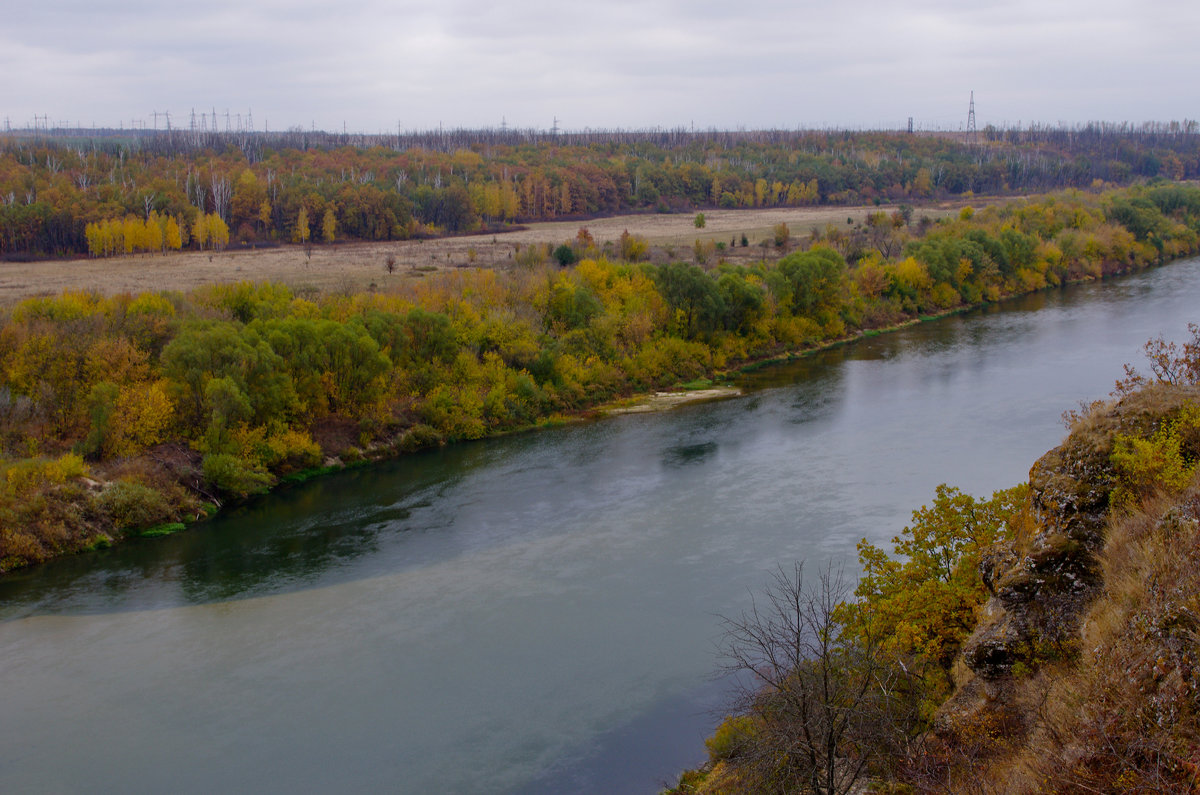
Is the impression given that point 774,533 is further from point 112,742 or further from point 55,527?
point 55,527

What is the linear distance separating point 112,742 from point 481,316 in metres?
21.4

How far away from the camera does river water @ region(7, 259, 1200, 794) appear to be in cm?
1414

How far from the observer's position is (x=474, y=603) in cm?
1870

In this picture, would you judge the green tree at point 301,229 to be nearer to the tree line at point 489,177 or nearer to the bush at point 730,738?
the tree line at point 489,177

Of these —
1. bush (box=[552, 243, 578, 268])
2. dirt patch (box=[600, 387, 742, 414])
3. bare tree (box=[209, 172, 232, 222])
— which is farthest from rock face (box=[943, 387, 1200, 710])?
bare tree (box=[209, 172, 232, 222])

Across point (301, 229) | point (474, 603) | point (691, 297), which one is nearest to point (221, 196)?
point (301, 229)

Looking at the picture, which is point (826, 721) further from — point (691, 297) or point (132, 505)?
point (691, 297)

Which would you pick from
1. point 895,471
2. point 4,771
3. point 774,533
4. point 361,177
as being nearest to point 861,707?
point 774,533

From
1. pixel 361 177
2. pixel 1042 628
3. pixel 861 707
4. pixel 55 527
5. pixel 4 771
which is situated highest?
pixel 361 177

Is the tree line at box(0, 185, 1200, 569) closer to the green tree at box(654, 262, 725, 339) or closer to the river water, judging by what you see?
the green tree at box(654, 262, 725, 339)

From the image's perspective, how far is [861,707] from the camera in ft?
32.8

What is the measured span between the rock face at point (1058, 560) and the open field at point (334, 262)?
31193 millimetres

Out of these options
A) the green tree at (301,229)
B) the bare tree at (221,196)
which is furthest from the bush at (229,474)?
the bare tree at (221,196)

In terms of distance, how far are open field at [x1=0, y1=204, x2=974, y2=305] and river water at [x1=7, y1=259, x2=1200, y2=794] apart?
16.7 metres
